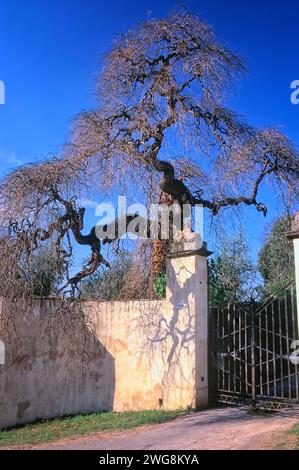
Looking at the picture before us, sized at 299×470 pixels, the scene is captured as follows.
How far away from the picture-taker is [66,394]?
10367 millimetres

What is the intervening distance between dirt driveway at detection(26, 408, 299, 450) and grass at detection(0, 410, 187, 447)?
1.21 ft

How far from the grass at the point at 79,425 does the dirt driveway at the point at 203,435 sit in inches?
14.6

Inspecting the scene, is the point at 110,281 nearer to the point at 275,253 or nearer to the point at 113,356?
the point at 113,356

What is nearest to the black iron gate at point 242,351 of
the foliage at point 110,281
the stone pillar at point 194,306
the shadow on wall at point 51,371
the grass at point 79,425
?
the stone pillar at point 194,306

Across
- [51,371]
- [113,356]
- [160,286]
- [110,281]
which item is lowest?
[51,371]

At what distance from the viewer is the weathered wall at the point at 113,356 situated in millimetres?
9086

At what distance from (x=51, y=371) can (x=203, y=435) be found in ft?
14.9

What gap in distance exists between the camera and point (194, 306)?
905 centimetres

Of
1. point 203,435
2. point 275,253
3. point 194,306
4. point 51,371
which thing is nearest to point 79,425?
point 51,371

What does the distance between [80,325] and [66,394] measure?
189 centimetres

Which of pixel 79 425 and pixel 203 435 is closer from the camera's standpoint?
pixel 203 435

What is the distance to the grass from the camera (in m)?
8.22

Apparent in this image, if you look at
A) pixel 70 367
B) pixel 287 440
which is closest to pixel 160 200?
pixel 70 367

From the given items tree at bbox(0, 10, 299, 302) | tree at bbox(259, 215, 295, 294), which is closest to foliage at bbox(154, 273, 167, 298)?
tree at bbox(0, 10, 299, 302)
